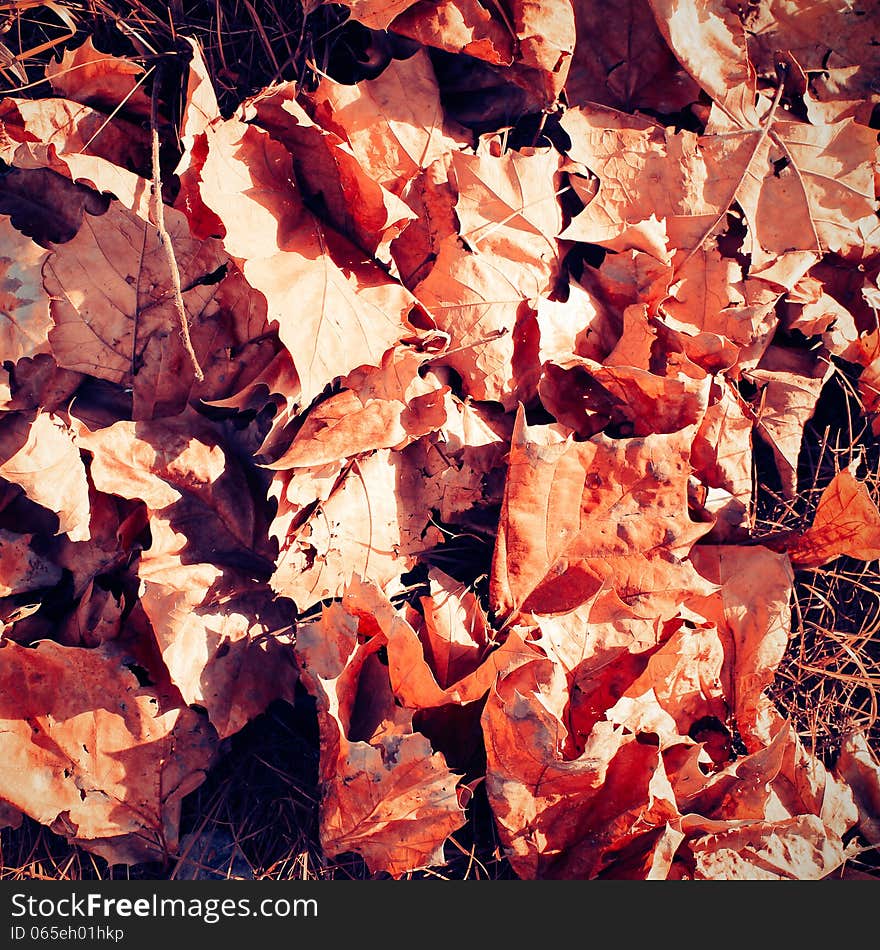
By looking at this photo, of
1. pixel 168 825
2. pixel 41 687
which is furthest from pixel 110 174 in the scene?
pixel 168 825

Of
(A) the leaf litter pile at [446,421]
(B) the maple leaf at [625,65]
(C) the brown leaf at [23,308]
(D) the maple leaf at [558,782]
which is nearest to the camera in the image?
(D) the maple leaf at [558,782]

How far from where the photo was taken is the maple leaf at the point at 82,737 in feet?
5.35

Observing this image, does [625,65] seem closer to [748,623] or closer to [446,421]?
[446,421]

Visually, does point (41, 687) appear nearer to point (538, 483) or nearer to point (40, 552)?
point (40, 552)

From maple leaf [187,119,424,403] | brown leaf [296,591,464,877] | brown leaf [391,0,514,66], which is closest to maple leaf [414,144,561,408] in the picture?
maple leaf [187,119,424,403]

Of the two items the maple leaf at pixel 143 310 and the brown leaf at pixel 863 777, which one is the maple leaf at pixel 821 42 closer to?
the maple leaf at pixel 143 310

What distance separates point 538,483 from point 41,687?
1177mm

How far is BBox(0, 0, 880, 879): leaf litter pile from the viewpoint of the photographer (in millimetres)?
1566

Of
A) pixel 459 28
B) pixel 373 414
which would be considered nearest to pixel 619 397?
pixel 373 414

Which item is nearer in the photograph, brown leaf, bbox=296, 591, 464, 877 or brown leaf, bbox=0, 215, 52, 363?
brown leaf, bbox=296, 591, 464, 877

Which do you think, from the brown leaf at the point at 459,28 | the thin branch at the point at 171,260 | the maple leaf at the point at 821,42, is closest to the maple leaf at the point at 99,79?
the thin branch at the point at 171,260

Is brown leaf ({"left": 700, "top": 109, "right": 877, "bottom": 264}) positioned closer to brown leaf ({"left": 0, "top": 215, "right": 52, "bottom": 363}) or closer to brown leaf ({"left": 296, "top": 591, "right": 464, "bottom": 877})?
brown leaf ({"left": 296, "top": 591, "right": 464, "bottom": 877})

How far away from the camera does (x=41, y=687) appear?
1.64 metres

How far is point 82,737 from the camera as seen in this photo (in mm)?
1633
